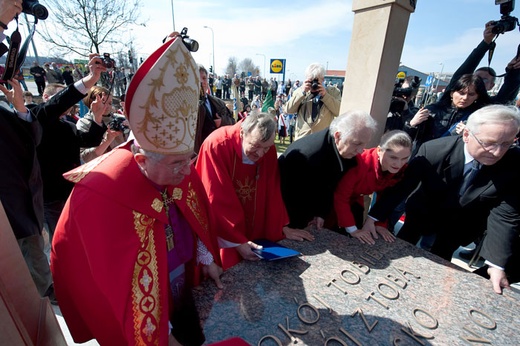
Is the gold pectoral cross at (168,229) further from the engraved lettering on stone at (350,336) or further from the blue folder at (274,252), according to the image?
the engraved lettering on stone at (350,336)

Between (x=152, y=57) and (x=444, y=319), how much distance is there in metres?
2.23

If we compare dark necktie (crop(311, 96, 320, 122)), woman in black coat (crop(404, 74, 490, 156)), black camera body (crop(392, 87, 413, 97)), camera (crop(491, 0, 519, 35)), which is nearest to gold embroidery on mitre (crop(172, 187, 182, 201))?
woman in black coat (crop(404, 74, 490, 156))

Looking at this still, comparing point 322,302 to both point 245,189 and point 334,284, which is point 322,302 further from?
point 245,189

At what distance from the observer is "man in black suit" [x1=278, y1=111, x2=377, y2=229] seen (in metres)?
2.18

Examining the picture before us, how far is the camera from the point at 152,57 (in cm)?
127

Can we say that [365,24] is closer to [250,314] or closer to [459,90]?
[459,90]

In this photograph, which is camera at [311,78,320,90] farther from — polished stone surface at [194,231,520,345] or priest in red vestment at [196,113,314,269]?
polished stone surface at [194,231,520,345]

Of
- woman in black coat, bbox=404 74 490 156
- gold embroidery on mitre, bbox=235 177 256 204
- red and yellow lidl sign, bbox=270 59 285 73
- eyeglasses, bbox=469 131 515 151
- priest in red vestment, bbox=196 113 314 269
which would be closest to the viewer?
eyeglasses, bbox=469 131 515 151

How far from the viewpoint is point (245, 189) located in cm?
253

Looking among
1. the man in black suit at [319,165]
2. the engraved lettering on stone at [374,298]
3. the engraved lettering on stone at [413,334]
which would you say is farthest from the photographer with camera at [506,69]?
the engraved lettering on stone at [413,334]

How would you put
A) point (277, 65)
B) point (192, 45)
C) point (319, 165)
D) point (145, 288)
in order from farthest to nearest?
point (277, 65) < point (319, 165) < point (192, 45) < point (145, 288)

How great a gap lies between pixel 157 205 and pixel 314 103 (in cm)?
323

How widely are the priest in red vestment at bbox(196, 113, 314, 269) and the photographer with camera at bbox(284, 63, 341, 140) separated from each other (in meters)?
1.81

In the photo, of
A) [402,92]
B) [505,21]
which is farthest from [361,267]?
[505,21]
